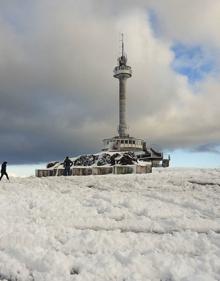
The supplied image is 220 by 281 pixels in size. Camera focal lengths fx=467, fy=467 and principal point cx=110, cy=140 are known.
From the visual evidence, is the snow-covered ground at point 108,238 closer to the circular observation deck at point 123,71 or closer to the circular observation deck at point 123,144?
the circular observation deck at point 123,144

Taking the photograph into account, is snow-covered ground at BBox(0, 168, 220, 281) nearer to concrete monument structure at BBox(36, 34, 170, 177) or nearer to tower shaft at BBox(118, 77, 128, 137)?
concrete monument structure at BBox(36, 34, 170, 177)

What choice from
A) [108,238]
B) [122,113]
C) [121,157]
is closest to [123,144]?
[122,113]

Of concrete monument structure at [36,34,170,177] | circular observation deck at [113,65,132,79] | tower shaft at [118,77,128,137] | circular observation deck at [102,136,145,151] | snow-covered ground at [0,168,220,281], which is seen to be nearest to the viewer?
snow-covered ground at [0,168,220,281]

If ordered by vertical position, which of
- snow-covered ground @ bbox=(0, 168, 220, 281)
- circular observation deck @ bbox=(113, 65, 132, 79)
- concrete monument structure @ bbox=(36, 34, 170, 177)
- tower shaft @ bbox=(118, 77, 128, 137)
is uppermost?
circular observation deck @ bbox=(113, 65, 132, 79)

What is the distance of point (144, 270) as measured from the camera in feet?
36.0

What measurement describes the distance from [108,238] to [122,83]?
357 ft

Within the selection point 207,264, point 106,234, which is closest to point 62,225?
point 106,234

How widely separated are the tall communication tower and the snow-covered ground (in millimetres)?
93185

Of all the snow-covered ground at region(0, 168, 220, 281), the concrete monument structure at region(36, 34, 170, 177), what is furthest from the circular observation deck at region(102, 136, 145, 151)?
the snow-covered ground at region(0, 168, 220, 281)

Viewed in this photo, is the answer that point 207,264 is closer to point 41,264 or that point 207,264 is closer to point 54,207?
point 41,264

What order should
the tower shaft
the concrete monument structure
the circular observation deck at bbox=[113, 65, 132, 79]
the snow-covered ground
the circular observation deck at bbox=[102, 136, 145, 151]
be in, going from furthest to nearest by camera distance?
the circular observation deck at bbox=[113, 65, 132, 79] → the tower shaft → the circular observation deck at bbox=[102, 136, 145, 151] → the concrete monument structure → the snow-covered ground

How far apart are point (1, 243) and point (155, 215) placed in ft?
20.6

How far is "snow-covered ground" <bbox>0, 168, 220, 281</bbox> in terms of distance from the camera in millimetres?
10977

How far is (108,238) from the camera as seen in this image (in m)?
13.3
